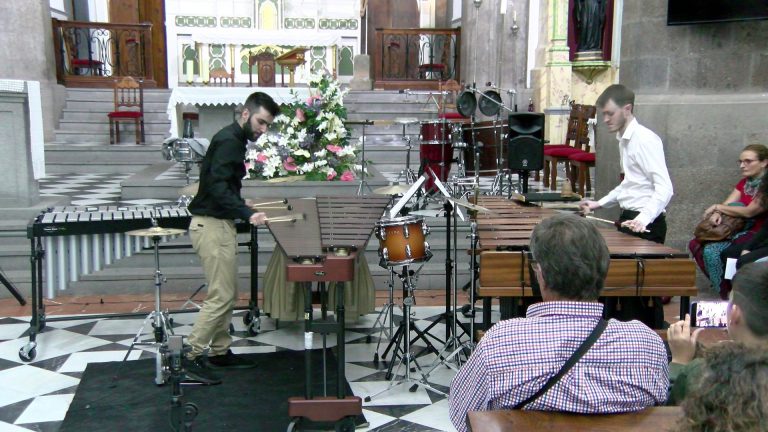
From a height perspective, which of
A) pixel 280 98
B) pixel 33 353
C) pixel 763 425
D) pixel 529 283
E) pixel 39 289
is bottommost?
pixel 33 353

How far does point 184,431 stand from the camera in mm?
3990

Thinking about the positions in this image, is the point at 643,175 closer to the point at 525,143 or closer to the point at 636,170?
the point at 636,170

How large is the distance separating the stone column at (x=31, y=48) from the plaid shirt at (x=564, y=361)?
479 inches

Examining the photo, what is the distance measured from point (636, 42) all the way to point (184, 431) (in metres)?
4.76

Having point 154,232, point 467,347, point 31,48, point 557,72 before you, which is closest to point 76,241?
point 154,232

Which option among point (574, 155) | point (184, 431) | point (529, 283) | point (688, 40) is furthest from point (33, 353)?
point (574, 155)

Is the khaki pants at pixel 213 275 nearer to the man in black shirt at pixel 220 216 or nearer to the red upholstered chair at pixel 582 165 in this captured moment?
the man in black shirt at pixel 220 216

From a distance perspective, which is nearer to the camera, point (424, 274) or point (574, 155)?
point (424, 274)

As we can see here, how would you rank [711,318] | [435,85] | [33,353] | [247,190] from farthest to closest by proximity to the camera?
[435,85], [247,190], [33,353], [711,318]

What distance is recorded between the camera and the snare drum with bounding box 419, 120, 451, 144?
29.8ft

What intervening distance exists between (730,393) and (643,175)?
378cm

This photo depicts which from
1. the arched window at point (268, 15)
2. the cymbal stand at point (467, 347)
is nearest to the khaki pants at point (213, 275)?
the cymbal stand at point (467, 347)

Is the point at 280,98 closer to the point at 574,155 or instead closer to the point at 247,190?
the point at 247,190

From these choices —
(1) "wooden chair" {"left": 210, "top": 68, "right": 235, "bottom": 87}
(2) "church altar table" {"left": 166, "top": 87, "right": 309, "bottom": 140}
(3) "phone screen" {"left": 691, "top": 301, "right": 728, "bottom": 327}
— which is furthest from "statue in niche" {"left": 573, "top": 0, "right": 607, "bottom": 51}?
(3) "phone screen" {"left": 691, "top": 301, "right": 728, "bottom": 327}
